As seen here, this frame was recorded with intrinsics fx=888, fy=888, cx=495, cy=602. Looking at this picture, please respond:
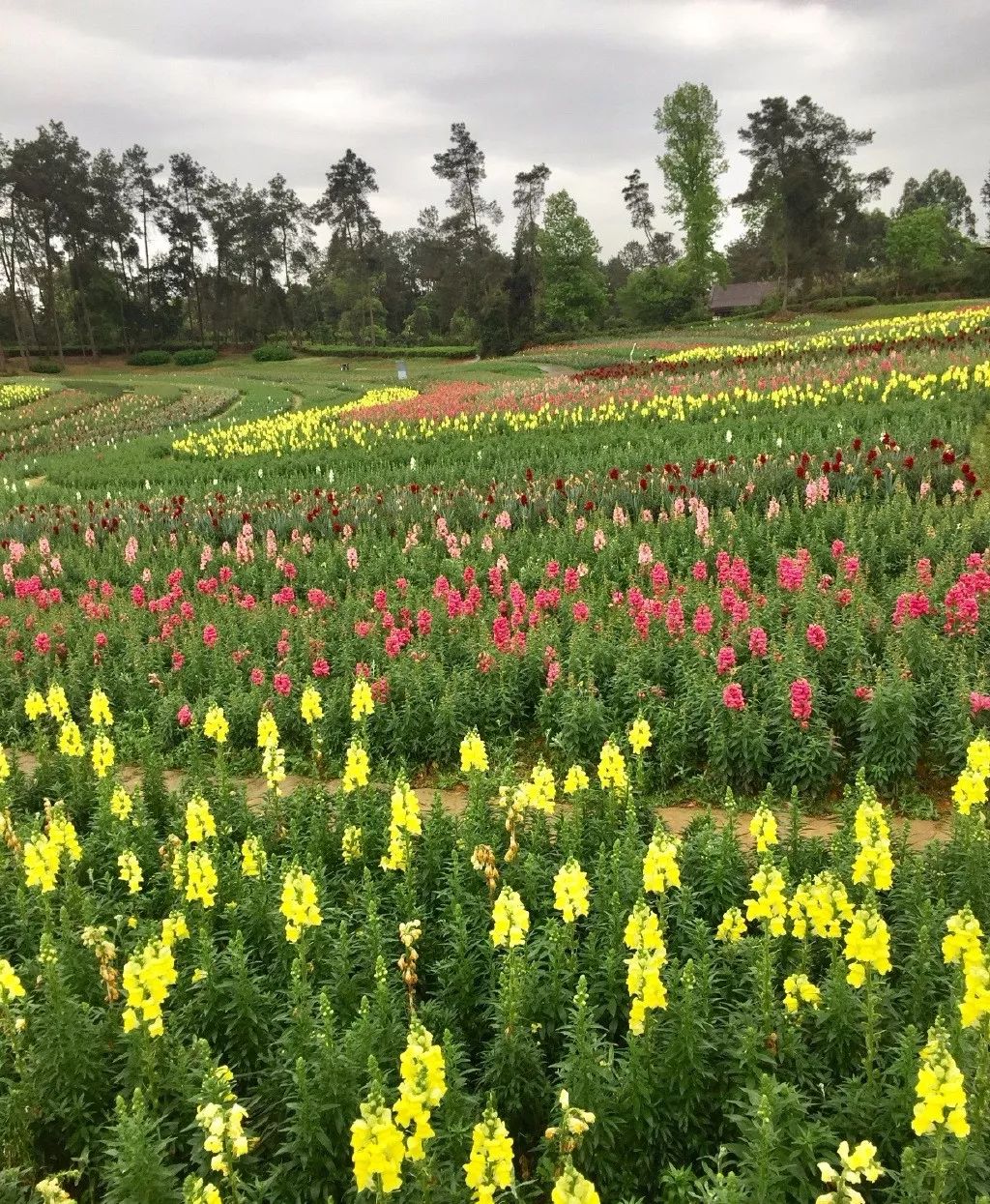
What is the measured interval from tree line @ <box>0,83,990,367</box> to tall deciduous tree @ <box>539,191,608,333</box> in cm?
14

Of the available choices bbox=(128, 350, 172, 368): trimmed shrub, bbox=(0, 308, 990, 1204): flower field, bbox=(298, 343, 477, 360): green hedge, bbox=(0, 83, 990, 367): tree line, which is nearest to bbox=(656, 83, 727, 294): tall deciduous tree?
bbox=(0, 83, 990, 367): tree line

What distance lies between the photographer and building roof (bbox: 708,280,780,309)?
274ft

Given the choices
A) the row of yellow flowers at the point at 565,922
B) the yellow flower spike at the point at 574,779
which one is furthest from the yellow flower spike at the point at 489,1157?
the yellow flower spike at the point at 574,779

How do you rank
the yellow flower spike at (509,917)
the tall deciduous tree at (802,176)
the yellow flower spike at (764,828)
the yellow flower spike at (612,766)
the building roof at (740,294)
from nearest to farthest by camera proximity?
the yellow flower spike at (509,917)
the yellow flower spike at (764,828)
the yellow flower spike at (612,766)
the tall deciduous tree at (802,176)
the building roof at (740,294)

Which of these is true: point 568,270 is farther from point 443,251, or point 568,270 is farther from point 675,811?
point 675,811

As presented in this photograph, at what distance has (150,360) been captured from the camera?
65.2 m

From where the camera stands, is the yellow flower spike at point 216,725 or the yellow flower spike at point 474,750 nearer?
the yellow flower spike at point 474,750

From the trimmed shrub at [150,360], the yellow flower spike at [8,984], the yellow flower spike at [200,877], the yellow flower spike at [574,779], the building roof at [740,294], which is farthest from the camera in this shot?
the building roof at [740,294]

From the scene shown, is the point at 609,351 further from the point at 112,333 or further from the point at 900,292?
the point at 112,333

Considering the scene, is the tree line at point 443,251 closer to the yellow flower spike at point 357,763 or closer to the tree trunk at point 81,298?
the tree trunk at point 81,298

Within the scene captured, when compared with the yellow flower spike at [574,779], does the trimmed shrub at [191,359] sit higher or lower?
higher

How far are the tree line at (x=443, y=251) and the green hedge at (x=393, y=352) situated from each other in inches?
73.6

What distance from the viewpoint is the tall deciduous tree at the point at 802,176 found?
177 feet

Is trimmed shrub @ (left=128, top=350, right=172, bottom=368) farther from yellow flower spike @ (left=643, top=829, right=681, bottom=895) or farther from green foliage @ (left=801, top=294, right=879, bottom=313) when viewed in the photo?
yellow flower spike @ (left=643, top=829, right=681, bottom=895)
